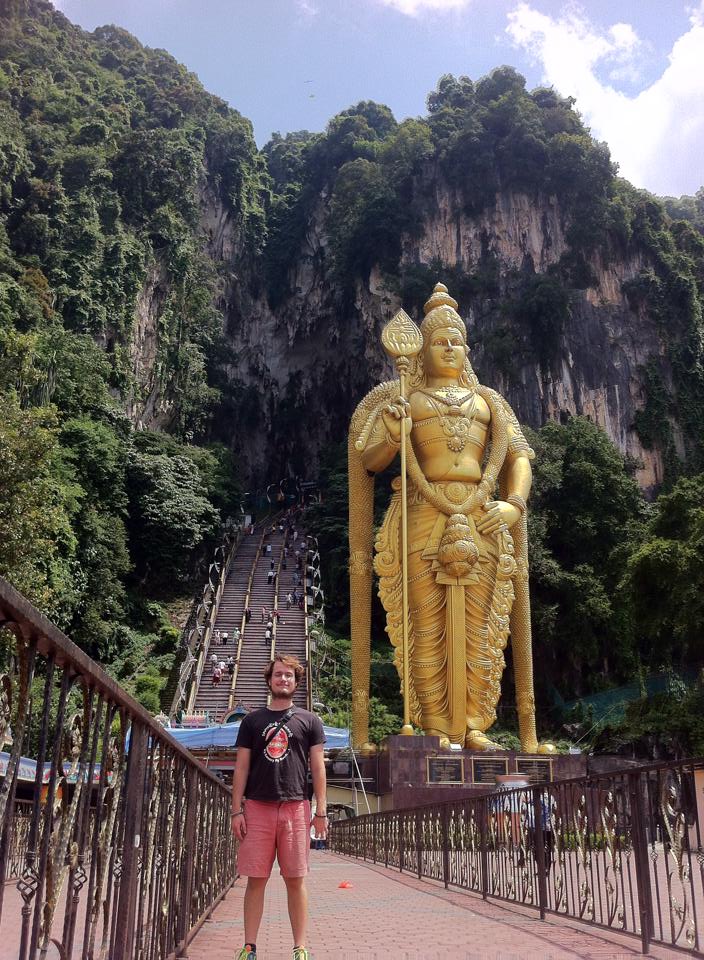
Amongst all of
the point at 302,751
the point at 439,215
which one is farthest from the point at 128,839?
the point at 439,215

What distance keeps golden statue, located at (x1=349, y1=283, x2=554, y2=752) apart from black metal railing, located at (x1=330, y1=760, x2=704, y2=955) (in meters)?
4.70

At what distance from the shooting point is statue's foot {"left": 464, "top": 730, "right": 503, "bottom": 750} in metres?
10.6

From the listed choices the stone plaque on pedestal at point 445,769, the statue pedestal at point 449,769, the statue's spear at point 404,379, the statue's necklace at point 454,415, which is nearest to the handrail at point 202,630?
the statue's spear at point 404,379

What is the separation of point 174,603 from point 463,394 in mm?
17144

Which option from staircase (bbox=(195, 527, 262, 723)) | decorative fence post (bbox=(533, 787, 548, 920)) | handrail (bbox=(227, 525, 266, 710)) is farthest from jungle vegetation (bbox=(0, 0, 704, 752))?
decorative fence post (bbox=(533, 787, 548, 920))

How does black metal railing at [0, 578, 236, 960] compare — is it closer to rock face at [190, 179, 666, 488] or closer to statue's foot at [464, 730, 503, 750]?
statue's foot at [464, 730, 503, 750]

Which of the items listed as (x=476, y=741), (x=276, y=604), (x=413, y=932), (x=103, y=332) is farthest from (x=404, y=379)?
(x=103, y=332)

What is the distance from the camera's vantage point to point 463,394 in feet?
39.2

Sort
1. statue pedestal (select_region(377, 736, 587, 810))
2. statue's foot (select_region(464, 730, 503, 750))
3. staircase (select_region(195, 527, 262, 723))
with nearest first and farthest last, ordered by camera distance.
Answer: statue pedestal (select_region(377, 736, 587, 810)) < statue's foot (select_region(464, 730, 503, 750)) < staircase (select_region(195, 527, 262, 723))

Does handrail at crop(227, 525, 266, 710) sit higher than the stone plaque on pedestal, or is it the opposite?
handrail at crop(227, 525, 266, 710)

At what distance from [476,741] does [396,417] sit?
4127 mm

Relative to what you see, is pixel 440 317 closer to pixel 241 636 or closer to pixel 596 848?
pixel 596 848

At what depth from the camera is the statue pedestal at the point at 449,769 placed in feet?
32.6

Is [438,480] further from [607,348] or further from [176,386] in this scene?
[176,386]
